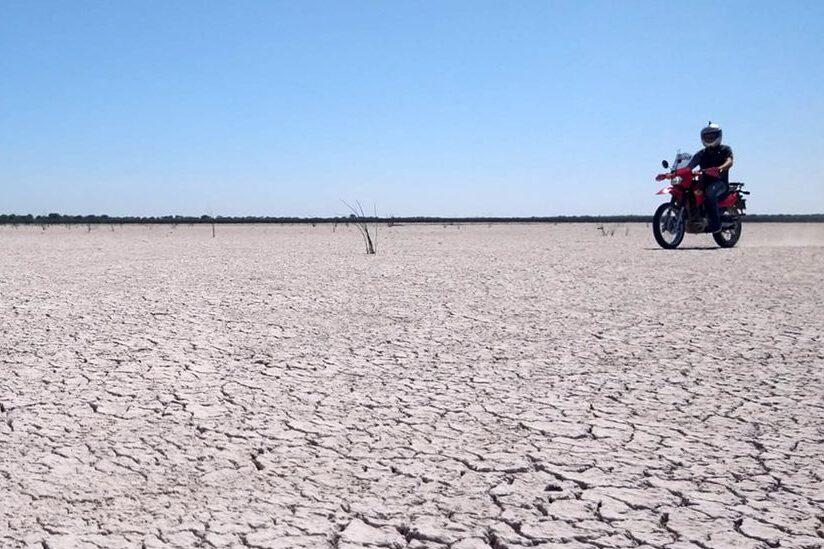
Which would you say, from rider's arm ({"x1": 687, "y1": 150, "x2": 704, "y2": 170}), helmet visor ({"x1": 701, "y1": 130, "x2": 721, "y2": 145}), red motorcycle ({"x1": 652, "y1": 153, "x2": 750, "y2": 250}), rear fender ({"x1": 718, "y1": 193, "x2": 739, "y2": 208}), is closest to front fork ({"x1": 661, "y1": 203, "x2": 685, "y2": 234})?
red motorcycle ({"x1": 652, "y1": 153, "x2": 750, "y2": 250})

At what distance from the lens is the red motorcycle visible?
32.0 ft

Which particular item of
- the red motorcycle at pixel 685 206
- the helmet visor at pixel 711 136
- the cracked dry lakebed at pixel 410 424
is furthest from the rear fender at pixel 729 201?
the cracked dry lakebed at pixel 410 424

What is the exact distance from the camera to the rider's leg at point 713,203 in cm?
970

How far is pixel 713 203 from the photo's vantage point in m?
9.71

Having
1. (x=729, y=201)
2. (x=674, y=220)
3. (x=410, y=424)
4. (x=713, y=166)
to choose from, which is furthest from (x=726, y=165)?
(x=410, y=424)

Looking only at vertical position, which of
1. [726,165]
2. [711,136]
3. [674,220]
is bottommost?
[674,220]

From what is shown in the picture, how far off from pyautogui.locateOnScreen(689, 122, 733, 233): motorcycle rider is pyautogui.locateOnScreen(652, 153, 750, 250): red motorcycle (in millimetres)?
58

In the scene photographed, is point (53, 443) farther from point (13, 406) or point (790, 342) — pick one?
point (790, 342)

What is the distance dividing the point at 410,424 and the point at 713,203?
28.6ft

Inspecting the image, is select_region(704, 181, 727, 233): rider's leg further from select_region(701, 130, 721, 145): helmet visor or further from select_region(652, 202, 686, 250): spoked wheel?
select_region(701, 130, 721, 145): helmet visor

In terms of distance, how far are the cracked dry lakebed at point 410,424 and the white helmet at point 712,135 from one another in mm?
5972

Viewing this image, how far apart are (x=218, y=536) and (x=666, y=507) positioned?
0.93m

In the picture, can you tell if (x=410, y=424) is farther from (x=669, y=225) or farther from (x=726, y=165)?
(x=726, y=165)

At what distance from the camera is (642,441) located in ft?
6.45
